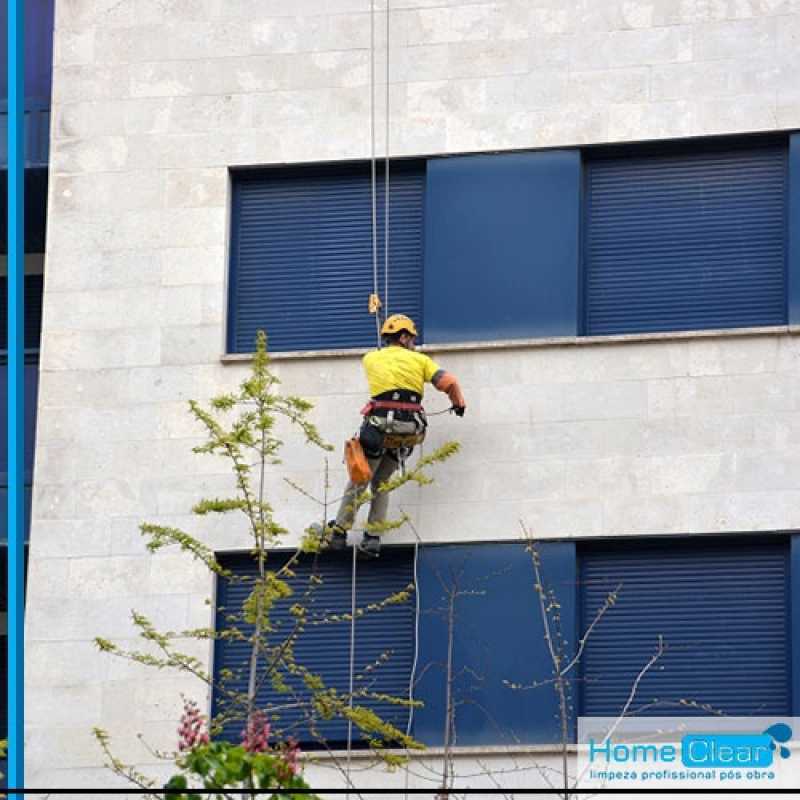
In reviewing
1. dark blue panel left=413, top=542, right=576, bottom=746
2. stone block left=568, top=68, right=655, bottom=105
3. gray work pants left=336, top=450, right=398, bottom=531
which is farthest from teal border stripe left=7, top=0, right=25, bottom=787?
stone block left=568, top=68, right=655, bottom=105

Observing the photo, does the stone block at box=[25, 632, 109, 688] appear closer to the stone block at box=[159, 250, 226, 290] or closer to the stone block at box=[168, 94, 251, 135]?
the stone block at box=[159, 250, 226, 290]

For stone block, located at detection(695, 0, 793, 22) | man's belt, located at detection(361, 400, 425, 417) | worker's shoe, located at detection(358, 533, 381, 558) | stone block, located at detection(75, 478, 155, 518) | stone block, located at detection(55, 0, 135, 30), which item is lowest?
worker's shoe, located at detection(358, 533, 381, 558)

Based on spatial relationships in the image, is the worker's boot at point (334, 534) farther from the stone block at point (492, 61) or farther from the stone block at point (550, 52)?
the stone block at point (550, 52)

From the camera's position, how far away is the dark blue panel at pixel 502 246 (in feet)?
110

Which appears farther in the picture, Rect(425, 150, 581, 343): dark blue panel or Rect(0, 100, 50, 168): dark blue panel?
Rect(0, 100, 50, 168): dark blue panel

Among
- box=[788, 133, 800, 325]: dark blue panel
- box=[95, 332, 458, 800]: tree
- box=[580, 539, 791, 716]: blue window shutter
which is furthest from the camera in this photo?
box=[788, 133, 800, 325]: dark blue panel

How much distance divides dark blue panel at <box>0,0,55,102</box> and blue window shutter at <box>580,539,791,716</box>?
8.20 meters

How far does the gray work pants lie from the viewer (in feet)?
107

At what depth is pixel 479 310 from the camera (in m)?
33.6

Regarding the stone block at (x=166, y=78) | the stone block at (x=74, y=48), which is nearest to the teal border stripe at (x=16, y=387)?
the stone block at (x=74, y=48)

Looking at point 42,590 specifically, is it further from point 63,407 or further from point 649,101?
point 649,101

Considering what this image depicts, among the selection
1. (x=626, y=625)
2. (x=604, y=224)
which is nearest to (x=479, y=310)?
(x=604, y=224)

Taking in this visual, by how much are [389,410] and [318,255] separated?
102 inches

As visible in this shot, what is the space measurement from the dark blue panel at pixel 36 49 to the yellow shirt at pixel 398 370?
5.51 metres
